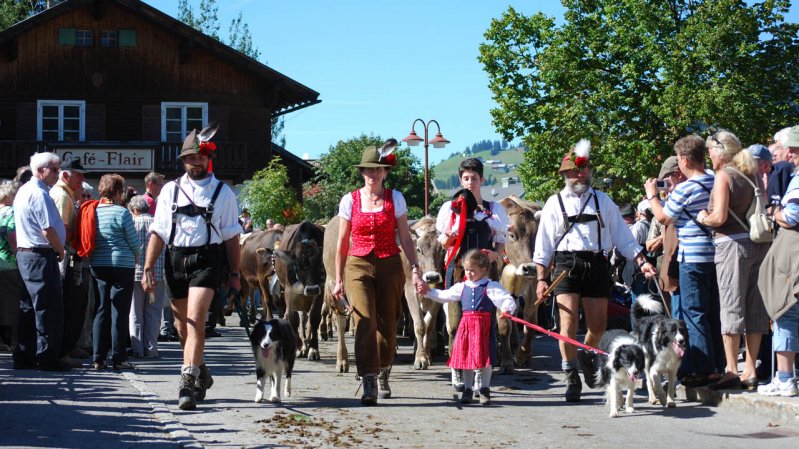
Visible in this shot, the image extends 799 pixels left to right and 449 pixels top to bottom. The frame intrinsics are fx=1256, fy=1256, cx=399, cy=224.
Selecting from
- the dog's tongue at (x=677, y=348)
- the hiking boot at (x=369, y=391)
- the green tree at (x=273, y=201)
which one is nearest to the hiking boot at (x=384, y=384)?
the hiking boot at (x=369, y=391)

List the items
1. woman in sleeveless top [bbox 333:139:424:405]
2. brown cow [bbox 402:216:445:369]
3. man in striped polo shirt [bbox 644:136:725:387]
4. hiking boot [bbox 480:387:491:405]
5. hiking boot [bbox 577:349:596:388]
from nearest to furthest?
man in striped polo shirt [bbox 644:136:725:387] → hiking boot [bbox 480:387:491:405] → woman in sleeveless top [bbox 333:139:424:405] → hiking boot [bbox 577:349:596:388] → brown cow [bbox 402:216:445:369]

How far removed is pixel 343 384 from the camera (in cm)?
1193

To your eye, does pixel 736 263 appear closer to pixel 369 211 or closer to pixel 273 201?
pixel 369 211

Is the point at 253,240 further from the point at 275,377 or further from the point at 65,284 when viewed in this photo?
the point at 275,377

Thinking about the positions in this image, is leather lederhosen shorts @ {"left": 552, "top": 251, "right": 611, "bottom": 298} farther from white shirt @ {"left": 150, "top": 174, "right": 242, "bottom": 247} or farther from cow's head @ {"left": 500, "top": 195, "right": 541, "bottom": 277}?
cow's head @ {"left": 500, "top": 195, "right": 541, "bottom": 277}

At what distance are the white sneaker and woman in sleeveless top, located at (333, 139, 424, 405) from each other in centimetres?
294

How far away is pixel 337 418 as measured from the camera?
Result: 31.1ft

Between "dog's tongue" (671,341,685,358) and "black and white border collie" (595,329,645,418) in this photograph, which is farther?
"dog's tongue" (671,341,685,358)

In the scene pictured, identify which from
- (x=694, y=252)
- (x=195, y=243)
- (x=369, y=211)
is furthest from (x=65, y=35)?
(x=694, y=252)

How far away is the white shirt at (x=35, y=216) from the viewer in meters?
12.0

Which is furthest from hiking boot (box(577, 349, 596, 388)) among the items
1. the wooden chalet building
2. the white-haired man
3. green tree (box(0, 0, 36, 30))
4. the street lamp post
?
green tree (box(0, 0, 36, 30))

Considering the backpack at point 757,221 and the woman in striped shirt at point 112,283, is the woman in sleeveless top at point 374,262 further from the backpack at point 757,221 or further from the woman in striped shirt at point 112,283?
the woman in striped shirt at point 112,283

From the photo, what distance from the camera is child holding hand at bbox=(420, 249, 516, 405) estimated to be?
1040 cm

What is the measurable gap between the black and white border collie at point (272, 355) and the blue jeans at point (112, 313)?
9.30ft
